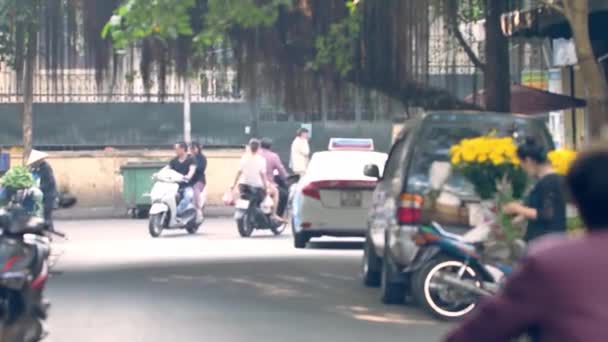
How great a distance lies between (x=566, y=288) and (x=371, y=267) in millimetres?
11173

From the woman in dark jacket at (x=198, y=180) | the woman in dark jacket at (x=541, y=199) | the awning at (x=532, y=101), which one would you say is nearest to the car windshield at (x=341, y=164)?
the awning at (x=532, y=101)

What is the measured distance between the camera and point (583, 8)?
1322 centimetres

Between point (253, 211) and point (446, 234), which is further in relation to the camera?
point (253, 211)

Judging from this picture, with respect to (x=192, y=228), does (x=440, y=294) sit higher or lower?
higher

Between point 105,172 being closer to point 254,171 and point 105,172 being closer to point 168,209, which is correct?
point 168,209

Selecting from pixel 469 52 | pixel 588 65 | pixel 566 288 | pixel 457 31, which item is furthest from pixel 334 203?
pixel 566 288

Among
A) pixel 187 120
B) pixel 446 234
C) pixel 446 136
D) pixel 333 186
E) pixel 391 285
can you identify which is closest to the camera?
pixel 446 234

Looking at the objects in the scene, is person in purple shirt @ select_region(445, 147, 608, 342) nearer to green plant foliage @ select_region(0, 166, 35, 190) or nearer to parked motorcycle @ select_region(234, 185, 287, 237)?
green plant foliage @ select_region(0, 166, 35, 190)

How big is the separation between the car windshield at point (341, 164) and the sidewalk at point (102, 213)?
34.8 ft

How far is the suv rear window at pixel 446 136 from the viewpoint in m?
11.6

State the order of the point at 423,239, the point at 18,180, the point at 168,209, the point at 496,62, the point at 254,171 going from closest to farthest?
1. the point at 423,239
2. the point at 18,180
3. the point at 496,62
4. the point at 168,209
5. the point at 254,171

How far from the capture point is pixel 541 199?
32.0ft

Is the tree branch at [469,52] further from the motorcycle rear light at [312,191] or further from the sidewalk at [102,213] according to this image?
the sidewalk at [102,213]

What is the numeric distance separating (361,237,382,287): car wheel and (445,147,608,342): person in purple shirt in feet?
35.3
